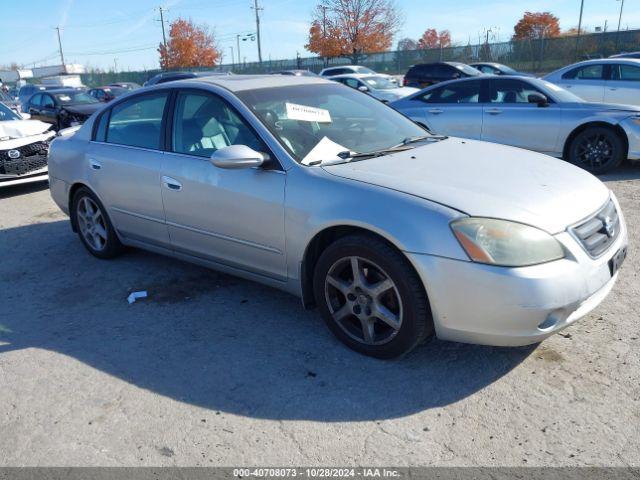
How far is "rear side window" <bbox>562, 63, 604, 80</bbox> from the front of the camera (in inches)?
463

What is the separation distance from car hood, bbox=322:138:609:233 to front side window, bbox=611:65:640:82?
9.43 metres

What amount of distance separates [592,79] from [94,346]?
1171 cm

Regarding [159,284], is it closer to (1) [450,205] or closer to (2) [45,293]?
(2) [45,293]

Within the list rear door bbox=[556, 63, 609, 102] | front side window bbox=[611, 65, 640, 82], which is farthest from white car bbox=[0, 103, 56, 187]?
front side window bbox=[611, 65, 640, 82]

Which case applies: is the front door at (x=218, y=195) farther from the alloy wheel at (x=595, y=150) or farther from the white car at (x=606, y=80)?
the white car at (x=606, y=80)

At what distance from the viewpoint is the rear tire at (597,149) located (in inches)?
301

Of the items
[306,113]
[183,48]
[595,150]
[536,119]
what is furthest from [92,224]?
[183,48]

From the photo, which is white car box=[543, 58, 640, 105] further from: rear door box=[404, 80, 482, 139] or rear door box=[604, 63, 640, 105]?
rear door box=[404, 80, 482, 139]

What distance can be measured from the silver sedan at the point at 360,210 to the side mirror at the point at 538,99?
4340mm

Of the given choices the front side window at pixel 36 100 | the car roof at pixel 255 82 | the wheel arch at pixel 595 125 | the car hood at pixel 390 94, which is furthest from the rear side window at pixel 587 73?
the front side window at pixel 36 100

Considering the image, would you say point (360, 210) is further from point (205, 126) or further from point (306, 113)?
point (205, 126)

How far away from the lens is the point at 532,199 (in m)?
2.97

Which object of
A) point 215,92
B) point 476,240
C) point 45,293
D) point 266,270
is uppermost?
point 215,92

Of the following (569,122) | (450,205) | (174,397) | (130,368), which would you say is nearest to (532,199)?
(450,205)
